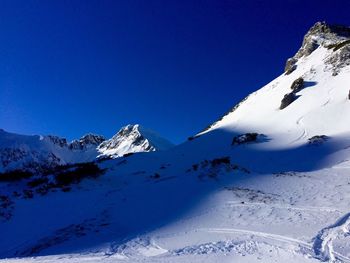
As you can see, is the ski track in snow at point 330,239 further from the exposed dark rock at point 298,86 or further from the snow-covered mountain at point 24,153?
the snow-covered mountain at point 24,153

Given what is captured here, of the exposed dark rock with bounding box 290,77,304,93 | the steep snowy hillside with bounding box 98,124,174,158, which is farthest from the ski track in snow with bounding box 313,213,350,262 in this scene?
the steep snowy hillside with bounding box 98,124,174,158

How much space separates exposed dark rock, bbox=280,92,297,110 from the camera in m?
55.7

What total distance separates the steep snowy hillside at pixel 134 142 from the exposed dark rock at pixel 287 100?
3718 inches

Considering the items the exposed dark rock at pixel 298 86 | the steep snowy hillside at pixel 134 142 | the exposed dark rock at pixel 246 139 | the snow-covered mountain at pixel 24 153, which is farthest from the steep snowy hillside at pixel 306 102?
the snow-covered mountain at pixel 24 153

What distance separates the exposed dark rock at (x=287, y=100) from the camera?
55.7m

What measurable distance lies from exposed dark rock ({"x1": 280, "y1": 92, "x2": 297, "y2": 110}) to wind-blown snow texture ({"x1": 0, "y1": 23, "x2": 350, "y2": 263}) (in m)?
4.71

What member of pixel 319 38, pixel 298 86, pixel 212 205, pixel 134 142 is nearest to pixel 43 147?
pixel 134 142

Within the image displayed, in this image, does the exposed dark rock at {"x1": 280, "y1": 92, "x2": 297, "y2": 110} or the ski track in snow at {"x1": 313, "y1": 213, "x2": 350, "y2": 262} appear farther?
the exposed dark rock at {"x1": 280, "y1": 92, "x2": 297, "y2": 110}

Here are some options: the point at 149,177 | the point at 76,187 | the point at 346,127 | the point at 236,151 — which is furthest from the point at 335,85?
the point at 76,187

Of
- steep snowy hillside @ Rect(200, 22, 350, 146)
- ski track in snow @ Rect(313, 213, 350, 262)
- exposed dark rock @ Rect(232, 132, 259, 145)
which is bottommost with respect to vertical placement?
ski track in snow @ Rect(313, 213, 350, 262)

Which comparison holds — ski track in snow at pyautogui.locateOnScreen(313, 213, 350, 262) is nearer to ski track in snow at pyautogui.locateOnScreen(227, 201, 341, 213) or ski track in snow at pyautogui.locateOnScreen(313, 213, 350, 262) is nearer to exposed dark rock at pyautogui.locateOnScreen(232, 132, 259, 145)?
ski track in snow at pyautogui.locateOnScreen(227, 201, 341, 213)

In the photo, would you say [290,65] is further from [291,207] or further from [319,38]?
[291,207]

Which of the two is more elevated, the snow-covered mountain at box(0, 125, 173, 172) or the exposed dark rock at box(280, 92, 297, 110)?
the snow-covered mountain at box(0, 125, 173, 172)

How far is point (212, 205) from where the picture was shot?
22969 mm
